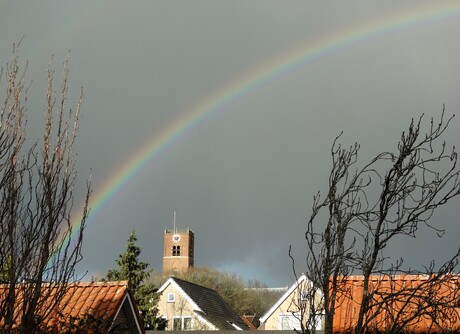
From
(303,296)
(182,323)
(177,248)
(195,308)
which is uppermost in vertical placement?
(177,248)

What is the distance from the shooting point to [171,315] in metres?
51.2

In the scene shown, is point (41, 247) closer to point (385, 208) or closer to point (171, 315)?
point (385, 208)

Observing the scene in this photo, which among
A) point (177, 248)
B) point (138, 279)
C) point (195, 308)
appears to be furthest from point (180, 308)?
point (177, 248)

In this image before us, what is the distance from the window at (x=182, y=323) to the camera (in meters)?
49.5

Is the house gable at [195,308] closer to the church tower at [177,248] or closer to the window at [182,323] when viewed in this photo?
the window at [182,323]

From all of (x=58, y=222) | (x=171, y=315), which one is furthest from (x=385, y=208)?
(x=171, y=315)

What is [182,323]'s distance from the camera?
1982 inches

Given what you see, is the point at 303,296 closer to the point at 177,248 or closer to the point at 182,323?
the point at 182,323

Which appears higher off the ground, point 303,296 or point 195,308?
point 195,308

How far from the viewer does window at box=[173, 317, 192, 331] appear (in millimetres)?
49503

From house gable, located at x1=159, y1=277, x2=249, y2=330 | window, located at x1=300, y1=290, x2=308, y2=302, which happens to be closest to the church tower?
house gable, located at x1=159, y1=277, x2=249, y2=330

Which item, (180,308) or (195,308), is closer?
(195,308)

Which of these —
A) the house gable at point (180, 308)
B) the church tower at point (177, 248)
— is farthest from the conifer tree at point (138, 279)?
the church tower at point (177, 248)

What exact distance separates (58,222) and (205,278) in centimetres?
7368
